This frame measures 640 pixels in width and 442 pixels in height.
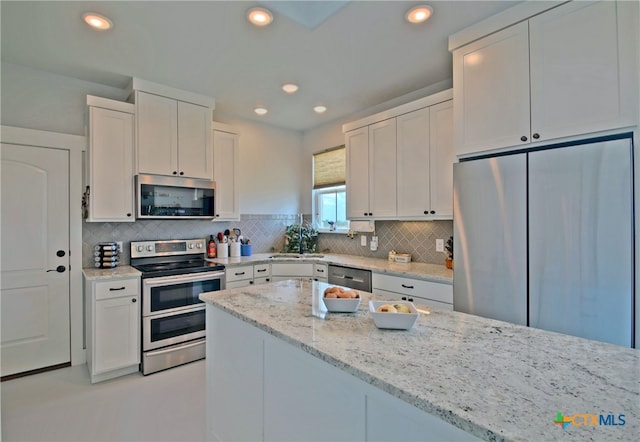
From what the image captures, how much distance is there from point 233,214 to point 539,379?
11.6 ft

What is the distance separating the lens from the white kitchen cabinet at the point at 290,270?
374cm

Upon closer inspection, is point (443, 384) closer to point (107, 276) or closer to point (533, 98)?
point (533, 98)

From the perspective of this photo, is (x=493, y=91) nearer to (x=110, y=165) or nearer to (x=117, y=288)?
(x=110, y=165)

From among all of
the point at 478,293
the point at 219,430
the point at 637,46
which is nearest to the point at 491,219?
the point at 478,293

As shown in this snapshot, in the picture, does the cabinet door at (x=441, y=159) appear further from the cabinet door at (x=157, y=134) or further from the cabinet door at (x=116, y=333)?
the cabinet door at (x=116, y=333)

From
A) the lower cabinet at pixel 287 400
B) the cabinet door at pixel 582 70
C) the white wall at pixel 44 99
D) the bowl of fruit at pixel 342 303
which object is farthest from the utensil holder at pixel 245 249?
the cabinet door at pixel 582 70

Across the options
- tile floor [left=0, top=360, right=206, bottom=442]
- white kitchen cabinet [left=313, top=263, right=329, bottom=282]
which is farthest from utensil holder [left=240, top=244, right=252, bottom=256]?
tile floor [left=0, top=360, right=206, bottom=442]

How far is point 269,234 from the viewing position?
459 cm

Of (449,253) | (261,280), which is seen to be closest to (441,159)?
(449,253)

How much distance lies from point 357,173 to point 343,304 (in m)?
2.34

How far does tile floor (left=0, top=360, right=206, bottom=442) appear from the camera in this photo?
213 centimetres

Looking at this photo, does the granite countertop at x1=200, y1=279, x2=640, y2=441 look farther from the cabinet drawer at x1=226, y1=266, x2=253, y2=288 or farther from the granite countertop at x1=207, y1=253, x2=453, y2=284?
the cabinet drawer at x1=226, y1=266, x2=253, y2=288

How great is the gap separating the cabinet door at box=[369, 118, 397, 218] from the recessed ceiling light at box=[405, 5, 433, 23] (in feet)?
3.60

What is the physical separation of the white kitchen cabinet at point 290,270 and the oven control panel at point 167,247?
0.95 meters
